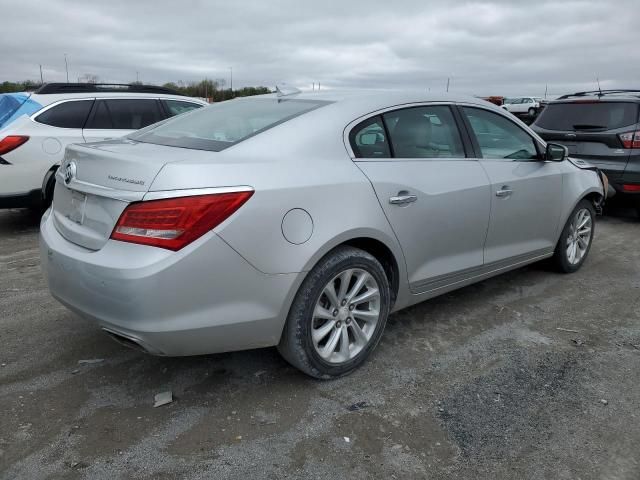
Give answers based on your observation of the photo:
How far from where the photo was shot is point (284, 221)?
267cm

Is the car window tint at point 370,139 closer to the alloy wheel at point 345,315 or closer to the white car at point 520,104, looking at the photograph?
the alloy wheel at point 345,315

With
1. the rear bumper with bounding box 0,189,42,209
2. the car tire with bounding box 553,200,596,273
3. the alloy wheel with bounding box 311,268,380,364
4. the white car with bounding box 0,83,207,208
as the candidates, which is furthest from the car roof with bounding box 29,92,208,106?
the car tire with bounding box 553,200,596,273

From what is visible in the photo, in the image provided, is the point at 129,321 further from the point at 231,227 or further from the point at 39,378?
the point at 39,378

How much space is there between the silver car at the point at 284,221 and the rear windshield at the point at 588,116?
378cm

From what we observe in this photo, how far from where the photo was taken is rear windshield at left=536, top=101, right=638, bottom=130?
6930 millimetres

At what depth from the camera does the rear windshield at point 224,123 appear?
3.03 meters

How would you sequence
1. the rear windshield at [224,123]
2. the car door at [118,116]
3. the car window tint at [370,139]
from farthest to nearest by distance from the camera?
the car door at [118,116] → the car window tint at [370,139] → the rear windshield at [224,123]

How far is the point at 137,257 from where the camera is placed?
247 centimetres

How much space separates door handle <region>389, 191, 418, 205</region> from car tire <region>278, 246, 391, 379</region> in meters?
A: 0.34

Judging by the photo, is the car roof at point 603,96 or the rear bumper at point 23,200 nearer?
the rear bumper at point 23,200

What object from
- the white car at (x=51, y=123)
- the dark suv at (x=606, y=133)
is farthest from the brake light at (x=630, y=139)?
the white car at (x=51, y=123)

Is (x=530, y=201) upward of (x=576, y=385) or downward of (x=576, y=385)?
upward

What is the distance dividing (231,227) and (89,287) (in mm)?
729

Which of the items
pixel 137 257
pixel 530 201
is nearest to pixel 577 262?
pixel 530 201
